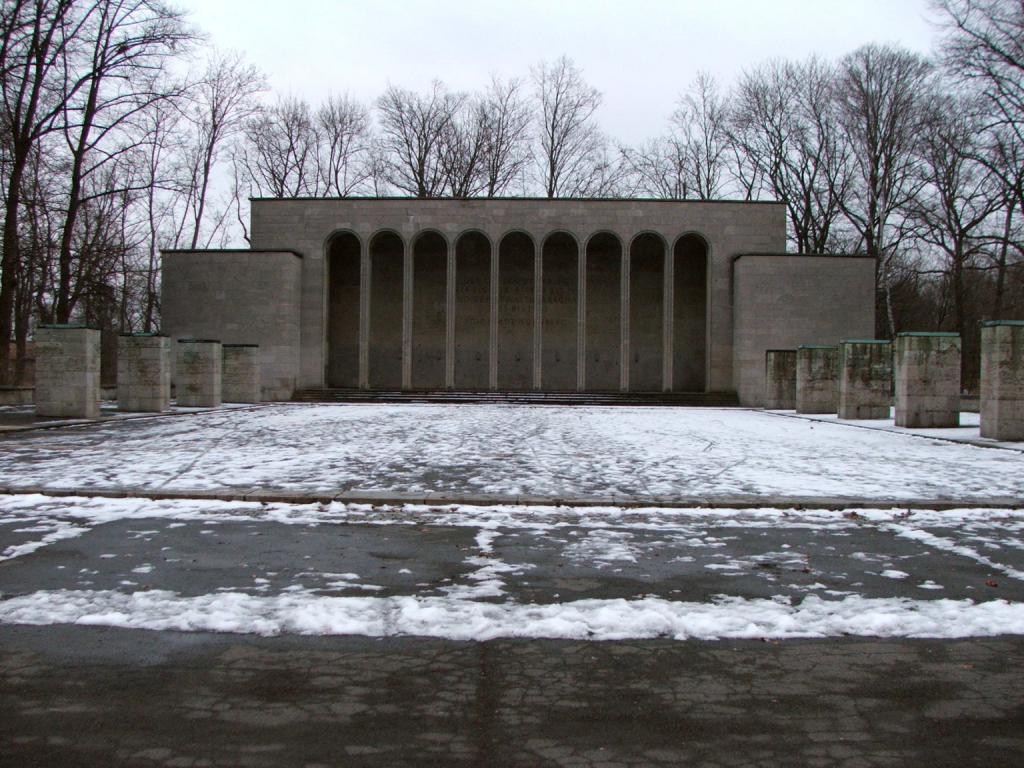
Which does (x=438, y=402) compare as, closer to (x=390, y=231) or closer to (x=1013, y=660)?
(x=390, y=231)

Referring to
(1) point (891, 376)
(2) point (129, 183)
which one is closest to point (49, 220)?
(2) point (129, 183)

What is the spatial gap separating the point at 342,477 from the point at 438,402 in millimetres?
21770

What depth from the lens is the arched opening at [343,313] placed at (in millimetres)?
38156

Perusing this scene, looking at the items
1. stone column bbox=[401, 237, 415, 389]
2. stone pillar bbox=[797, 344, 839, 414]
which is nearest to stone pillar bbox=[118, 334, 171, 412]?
stone column bbox=[401, 237, 415, 389]

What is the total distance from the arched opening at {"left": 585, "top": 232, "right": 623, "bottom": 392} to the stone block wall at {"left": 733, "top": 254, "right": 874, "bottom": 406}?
6731 millimetres

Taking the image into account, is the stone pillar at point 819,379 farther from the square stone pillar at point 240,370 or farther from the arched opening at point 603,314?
the square stone pillar at point 240,370

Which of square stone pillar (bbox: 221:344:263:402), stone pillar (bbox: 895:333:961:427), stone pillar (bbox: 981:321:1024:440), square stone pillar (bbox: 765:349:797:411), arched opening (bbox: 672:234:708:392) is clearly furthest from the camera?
arched opening (bbox: 672:234:708:392)

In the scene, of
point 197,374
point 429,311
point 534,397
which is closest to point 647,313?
point 534,397

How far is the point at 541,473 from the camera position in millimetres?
10055

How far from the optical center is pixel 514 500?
314 inches

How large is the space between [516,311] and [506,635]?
35417 mm

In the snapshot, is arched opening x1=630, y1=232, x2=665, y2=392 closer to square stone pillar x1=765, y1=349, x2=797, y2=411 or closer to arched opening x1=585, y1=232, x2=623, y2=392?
arched opening x1=585, y1=232, x2=623, y2=392

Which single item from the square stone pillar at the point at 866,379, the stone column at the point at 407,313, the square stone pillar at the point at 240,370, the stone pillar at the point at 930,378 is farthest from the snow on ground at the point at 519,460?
the stone column at the point at 407,313

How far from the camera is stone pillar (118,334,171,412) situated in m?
22.7
